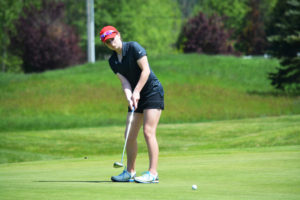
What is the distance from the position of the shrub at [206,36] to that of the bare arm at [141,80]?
48.5 metres

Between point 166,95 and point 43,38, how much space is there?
22.0 metres

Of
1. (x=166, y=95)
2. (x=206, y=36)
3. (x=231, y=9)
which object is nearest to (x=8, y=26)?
(x=206, y=36)

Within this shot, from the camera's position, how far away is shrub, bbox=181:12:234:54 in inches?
2165

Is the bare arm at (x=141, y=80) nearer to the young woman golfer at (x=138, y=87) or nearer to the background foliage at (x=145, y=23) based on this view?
the young woman golfer at (x=138, y=87)

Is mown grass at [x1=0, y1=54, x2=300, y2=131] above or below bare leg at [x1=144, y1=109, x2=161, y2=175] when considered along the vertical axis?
below

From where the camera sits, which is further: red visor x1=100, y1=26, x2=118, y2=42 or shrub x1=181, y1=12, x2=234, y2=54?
shrub x1=181, y1=12, x2=234, y2=54

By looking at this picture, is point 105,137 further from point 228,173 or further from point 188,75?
point 188,75

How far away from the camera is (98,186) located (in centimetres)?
625

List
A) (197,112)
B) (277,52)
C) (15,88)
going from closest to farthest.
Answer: (197,112)
(277,52)
(15,88)

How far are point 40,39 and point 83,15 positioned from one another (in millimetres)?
19475

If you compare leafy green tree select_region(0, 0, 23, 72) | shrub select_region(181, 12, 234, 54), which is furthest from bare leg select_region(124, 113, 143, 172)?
leafy green tree select_region(0, 0, 23, 72)

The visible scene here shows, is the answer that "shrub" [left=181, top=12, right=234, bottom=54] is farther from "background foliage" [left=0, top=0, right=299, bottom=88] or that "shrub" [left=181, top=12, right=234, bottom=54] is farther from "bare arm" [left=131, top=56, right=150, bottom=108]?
"bare arm" [left=131, top=56, right=150, bottom=108]

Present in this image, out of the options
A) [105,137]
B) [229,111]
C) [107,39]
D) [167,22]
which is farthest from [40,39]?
[107,39]

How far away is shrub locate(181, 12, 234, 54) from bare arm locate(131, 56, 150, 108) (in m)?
48.5
